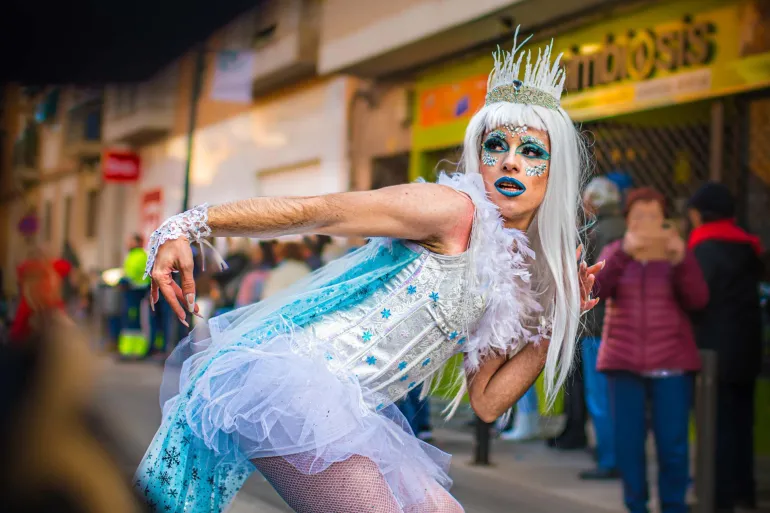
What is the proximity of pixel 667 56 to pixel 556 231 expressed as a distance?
6323mm

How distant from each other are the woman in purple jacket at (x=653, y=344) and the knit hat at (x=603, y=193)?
3.54 ft

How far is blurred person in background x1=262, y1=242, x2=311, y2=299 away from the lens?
8141 mm

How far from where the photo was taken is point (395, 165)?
13438 mm

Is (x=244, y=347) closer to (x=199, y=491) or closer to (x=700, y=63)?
(x=199, y=491)

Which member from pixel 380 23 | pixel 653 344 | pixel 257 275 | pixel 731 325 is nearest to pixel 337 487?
pixel 653 344

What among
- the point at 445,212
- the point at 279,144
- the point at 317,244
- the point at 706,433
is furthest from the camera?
the point at 279,144

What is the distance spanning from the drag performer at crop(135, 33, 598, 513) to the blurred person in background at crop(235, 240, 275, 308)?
21.1ft

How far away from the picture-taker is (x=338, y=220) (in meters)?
2.23

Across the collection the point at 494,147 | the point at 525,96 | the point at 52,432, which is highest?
the point at 525,96

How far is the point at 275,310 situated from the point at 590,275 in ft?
3.03

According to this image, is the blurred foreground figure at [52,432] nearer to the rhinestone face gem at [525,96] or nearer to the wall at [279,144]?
the rhinestone face gem at [525,96]

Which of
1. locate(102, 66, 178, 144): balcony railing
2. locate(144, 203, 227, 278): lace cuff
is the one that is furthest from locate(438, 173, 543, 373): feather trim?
locate(102, 66, 178, 144): balcony railing

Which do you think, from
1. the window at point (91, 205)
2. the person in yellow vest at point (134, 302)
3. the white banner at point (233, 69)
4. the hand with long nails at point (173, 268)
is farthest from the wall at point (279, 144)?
the hand with long nails at point (173, 268)

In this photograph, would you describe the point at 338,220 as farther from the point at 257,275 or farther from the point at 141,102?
the point at 257,275
